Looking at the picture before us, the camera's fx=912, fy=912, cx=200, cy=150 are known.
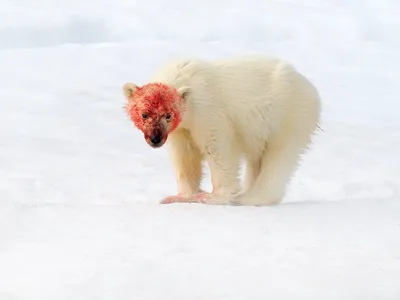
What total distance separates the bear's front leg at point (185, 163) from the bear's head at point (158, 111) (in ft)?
1.12

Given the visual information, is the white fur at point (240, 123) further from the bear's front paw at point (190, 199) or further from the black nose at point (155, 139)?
the black nose at point (155, 139)

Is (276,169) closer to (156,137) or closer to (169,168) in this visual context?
(156,137)

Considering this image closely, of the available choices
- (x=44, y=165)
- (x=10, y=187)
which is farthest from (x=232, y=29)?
(x=10, y=187)

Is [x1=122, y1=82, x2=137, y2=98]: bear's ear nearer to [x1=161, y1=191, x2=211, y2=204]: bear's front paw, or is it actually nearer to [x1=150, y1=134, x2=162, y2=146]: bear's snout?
[x1=150, y1=134, x2=162, y2=146]: bear's snout

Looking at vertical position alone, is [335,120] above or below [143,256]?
below

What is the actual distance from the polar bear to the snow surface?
0.35 metres

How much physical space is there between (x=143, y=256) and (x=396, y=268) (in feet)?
3.40

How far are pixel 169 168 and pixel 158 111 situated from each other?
3964 mm

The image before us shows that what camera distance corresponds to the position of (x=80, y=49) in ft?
47.5

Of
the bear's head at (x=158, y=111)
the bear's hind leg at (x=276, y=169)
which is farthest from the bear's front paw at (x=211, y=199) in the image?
the bear's head at (x=158, y=111)

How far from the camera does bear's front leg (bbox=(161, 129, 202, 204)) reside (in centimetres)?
516

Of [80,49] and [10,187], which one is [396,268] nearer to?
[10,187]

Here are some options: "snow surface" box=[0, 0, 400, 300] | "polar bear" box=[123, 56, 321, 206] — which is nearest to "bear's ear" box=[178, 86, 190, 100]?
"polar bear" box=[123, 56, 321, 206]

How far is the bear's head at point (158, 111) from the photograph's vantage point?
4.75m
